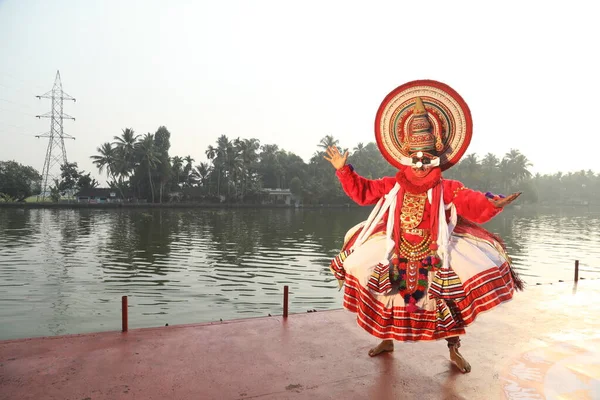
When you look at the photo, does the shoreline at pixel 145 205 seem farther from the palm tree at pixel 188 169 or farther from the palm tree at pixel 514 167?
the palm tree at pixel 514 167

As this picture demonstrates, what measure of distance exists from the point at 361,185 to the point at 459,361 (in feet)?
5.47

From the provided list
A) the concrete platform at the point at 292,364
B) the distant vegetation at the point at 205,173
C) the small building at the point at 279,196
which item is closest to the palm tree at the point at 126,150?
the distant vegetation at the point at 205,173

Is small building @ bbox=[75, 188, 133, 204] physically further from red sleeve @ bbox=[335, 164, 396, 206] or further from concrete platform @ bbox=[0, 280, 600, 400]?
red sleeve @ bbox=[335, 164, 396, 206]

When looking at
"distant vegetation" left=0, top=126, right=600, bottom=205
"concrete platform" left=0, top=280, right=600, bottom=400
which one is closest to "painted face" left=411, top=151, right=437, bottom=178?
"concrete platform" left=0, top=280, right=600, bottom=400

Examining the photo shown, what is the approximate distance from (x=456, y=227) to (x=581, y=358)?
1.69 metres

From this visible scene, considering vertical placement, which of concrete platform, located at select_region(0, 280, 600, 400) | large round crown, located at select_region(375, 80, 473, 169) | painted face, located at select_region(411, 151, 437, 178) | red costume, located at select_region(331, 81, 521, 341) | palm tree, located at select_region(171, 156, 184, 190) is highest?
palm tree, located at select_region(171, 156, 184, 190)

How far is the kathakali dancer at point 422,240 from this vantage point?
327 cm

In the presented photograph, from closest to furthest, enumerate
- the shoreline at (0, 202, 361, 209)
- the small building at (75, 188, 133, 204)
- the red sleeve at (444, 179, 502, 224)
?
the red sleeve at (444, 179, 502, 224) < the shoreline at (0, 202, 361, 209) < the small building at (75, 188, 133, 204)

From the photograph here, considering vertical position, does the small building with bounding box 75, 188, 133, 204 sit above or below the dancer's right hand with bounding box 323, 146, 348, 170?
below

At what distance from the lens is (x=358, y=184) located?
3852 mm

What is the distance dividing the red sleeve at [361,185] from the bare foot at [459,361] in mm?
1437

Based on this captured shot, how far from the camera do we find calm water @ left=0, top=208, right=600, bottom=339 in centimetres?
928

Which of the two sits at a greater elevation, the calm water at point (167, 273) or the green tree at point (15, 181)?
the green tree at point (15, 181)

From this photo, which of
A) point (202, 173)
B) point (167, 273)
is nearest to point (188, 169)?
point (202, 173)
